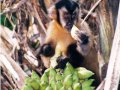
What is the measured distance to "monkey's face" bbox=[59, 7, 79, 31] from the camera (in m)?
1.85

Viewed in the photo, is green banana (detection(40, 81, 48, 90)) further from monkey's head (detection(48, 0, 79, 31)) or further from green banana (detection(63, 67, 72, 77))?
monkey's head (detection(48, 0, 79, 31))

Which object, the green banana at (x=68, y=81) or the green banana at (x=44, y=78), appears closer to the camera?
the green banana at (x=68, y=81)

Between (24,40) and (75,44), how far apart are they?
336 mm

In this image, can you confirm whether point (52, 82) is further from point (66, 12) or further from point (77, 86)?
→ point (66, 12)

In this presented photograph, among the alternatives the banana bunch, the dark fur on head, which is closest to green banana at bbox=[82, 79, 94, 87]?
the banana bunch

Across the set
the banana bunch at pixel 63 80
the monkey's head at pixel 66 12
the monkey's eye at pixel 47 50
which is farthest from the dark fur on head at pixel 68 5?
the banana bunch at pixel 63 80

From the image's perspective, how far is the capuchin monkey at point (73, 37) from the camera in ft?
5.95

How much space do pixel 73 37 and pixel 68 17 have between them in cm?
10

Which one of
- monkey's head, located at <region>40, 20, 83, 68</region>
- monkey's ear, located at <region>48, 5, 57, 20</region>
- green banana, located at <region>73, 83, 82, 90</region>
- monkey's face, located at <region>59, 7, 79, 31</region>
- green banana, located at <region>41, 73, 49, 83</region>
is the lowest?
green banana, located at <region>73, 83, 82, 90</region>

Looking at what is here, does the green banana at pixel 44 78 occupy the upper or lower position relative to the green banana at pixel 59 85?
upper

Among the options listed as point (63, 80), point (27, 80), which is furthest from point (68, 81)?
point (27, 80)

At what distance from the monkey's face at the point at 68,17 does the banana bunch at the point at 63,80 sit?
0.63 ft

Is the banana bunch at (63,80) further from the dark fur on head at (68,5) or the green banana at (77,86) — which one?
the dark fur on head at (68,5)

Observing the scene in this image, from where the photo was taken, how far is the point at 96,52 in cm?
179
